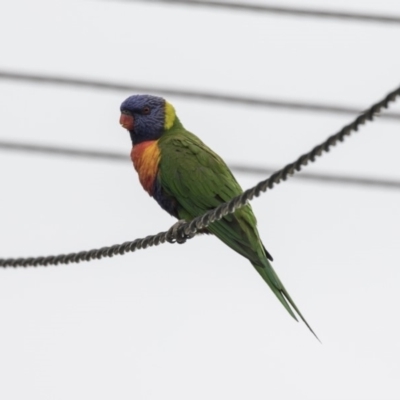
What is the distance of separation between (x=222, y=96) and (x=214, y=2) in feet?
2.03

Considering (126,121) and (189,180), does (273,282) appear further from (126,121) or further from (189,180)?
(126,121)

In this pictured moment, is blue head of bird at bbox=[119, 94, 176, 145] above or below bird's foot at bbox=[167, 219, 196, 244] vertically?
above

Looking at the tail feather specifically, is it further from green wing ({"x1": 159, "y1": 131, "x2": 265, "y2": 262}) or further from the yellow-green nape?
the yellow-green nape

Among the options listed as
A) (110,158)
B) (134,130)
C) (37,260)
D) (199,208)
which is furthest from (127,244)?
(110,158)

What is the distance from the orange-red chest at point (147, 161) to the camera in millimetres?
6176

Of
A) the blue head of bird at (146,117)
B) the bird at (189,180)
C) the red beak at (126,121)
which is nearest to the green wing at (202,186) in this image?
the bird at (189,180)

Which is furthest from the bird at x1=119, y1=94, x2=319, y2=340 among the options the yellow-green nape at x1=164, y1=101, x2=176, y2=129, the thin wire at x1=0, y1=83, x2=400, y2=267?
the thin wire at x1=0, y1=83, x2=400, y2=267

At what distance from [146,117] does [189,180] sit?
78 centimetres

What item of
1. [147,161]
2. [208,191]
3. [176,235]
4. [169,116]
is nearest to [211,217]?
[176,235]

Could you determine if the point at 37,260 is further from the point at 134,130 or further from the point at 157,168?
the point at 134,130

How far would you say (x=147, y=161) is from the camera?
6.24m

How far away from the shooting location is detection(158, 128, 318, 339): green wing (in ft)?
18.4

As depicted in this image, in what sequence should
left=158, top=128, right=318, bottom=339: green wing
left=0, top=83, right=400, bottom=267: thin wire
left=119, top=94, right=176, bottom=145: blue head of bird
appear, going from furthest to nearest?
left=119, top=94, right=176, bottom=145: blue head of bird
left=158, top=128, right=318, bottom=339: green wing
left=0, top=83, right=400, bottom=267: thin wire

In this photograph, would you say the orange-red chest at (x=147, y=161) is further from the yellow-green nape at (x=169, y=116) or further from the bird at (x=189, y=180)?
the yellow-green nape at (x=169, y=116)
